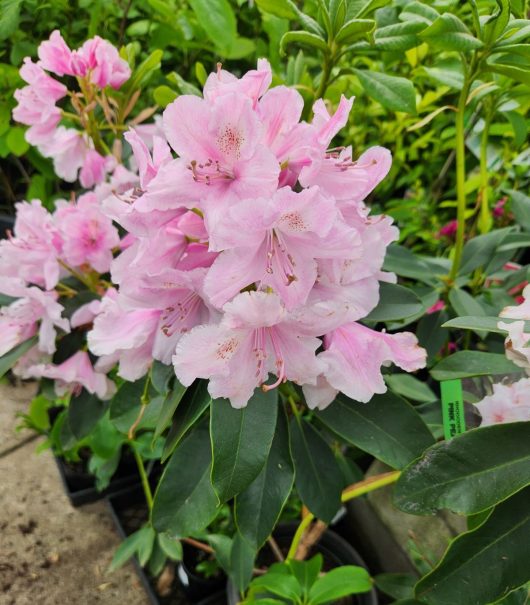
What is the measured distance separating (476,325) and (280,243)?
266 millimetres

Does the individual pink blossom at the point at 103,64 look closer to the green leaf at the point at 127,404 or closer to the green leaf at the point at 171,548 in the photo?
the green leaf at the point at 127,404

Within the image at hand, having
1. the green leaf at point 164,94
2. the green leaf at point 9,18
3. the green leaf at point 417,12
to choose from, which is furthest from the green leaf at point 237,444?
the green leaf at point 9,18

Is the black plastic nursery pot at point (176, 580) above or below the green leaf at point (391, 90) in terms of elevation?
below

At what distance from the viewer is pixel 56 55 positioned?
959mm

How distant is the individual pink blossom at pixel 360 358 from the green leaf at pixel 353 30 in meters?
0.40

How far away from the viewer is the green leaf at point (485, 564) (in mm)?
615

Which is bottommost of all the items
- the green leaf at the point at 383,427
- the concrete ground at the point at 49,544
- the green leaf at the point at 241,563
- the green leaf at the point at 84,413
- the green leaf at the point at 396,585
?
the concrete ground at the point at 49,544

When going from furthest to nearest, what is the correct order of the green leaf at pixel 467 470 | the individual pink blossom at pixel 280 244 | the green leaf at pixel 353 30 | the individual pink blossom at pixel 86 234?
the individual pink blossom at pixel 86 234 → the green leaf at pixel 353 30 → the green leaf at pixel 467 470 → the individual pink blossom at pixel 280 244

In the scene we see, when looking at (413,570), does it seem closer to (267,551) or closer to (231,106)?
(267,551)

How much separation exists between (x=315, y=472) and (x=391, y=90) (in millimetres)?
618

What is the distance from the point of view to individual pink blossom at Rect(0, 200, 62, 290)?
913 millimetres

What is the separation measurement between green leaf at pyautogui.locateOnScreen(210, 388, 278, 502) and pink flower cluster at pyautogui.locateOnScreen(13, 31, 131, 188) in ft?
2.22

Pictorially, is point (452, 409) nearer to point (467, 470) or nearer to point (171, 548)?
point (467, 470)

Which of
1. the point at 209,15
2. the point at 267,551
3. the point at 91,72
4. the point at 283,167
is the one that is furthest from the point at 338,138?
A: the point at 283,167
